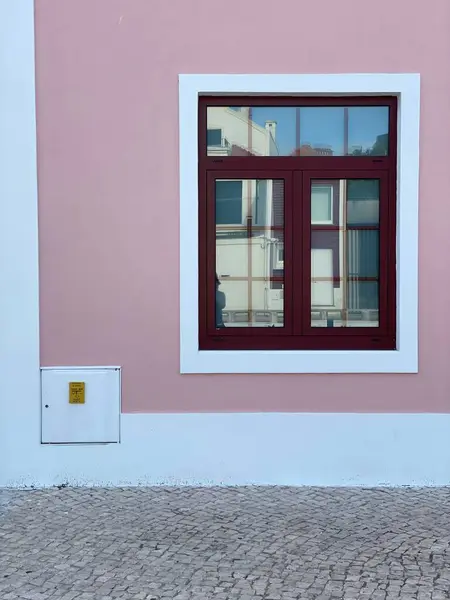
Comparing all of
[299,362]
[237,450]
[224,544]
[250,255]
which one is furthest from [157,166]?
[224,544]

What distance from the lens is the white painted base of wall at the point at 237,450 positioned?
4938 millimetres

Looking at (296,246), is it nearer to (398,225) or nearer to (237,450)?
(398,225)

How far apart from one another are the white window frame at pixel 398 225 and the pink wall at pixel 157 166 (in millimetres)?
71

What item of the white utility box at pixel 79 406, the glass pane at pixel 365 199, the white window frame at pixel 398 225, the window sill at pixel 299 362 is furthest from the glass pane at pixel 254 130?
the white utility box at pixel 79 406

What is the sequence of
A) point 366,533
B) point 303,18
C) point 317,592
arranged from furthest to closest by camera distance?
point 303,18, point 366,533, point 317,592

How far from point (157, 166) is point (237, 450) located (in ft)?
7.19

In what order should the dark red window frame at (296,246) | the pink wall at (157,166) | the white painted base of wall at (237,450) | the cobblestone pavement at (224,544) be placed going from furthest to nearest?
the dark red window frame at (296,246)
the white painted base of wall at (237,450)
the pink wall at (157,166)
the cobblestone pavement at (224,544)

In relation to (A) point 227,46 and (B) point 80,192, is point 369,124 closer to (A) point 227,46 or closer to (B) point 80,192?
(A) point 227,46

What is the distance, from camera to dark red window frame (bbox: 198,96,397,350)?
5.04m

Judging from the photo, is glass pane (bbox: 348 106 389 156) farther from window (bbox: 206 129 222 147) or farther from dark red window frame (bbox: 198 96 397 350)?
window (bbox: 206 129 222 147)

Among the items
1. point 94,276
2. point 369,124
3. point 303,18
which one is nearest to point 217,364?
point 94,276

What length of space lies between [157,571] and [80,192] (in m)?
2.71

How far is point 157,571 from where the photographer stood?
360cm

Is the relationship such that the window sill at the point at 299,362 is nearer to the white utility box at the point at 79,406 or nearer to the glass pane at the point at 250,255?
the glass pane at the point at 250,255
